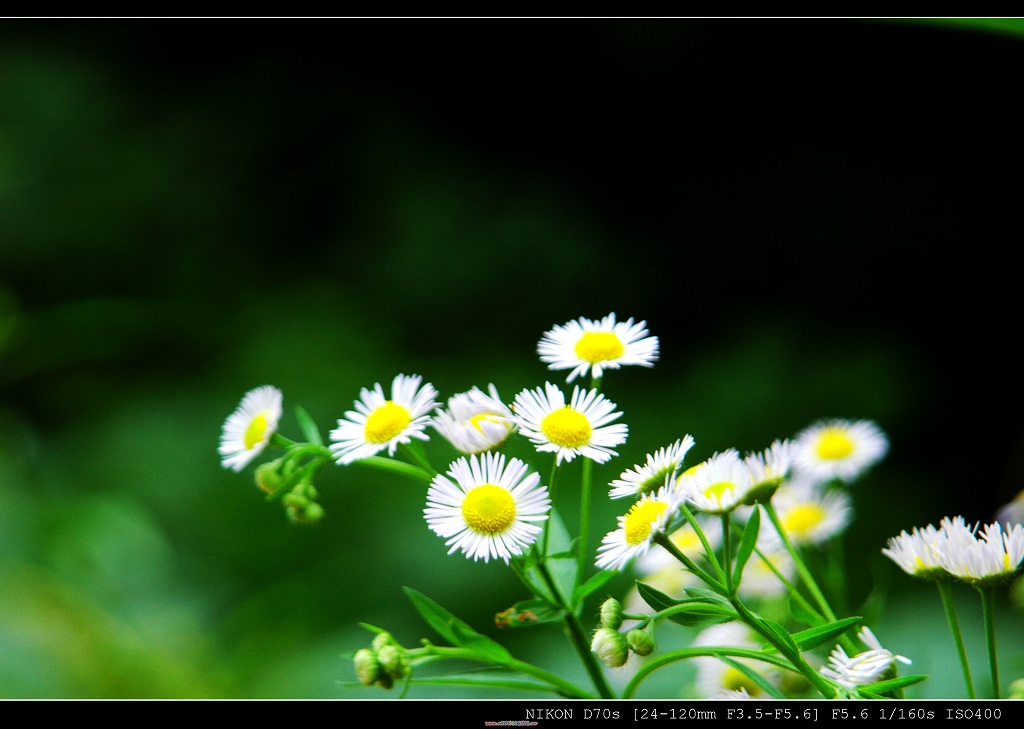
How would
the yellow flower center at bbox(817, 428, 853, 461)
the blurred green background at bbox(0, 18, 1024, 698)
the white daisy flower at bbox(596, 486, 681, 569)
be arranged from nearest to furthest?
1. the white daisy flower at bbox(596, 486, 681, 569)
2. the yellow flower center at bbox(817, 428, 853, 461)
3. the blurred green background at bbox(0, 18, 1024, 698)

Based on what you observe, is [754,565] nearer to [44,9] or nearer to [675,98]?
[44,9]

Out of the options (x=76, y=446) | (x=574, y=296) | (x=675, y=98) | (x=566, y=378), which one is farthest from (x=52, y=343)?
(x=566, y=378)

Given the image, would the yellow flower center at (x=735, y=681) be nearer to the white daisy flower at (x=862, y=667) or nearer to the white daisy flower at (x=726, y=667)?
the white daisy flower at (x=726, y=667)

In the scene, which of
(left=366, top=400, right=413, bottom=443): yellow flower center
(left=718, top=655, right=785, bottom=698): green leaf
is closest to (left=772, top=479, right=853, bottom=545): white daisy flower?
(left=718, top=655, right=785, bottom=698): green leaf

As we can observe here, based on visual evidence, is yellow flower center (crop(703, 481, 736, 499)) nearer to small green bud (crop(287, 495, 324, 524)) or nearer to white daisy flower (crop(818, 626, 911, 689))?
white daisy flower (crop(818, 626, 911, 689))

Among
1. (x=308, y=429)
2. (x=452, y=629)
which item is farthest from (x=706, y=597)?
(x=308, y=429)

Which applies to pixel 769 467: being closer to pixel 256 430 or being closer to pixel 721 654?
pixel 721 654
